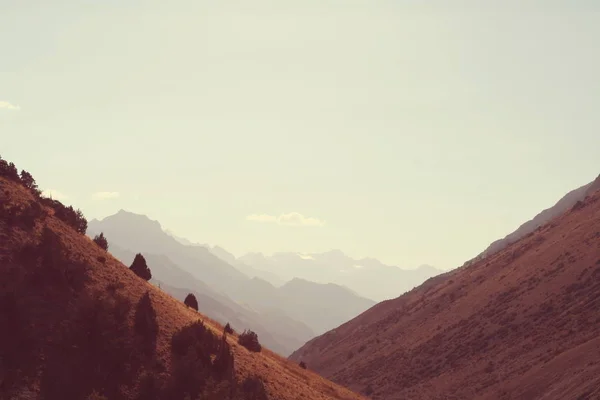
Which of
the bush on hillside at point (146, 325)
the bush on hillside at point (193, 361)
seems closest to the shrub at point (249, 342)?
the bush on hillside at point (193, 361)

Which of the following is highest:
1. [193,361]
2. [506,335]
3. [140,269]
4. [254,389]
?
[140,269]

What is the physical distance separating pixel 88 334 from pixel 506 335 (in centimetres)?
4892

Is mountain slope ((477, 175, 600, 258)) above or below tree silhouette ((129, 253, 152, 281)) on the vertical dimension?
below

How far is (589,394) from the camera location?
1315 inches

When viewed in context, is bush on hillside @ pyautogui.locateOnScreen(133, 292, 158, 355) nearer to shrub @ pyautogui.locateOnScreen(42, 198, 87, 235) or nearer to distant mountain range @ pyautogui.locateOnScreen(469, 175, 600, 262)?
shrub @ pyautogui.locateOnScreen(42, 198, 87, 235)

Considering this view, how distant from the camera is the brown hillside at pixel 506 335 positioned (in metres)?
44.8

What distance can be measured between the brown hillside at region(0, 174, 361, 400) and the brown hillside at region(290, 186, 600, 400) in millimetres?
22864

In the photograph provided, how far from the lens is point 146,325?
2811cm

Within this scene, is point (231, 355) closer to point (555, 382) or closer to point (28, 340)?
point (28, 340)

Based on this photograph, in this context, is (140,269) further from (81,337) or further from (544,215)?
(544,215)

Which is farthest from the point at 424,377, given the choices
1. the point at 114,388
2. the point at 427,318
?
the point at 114,388

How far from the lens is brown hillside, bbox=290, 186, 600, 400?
147 ft

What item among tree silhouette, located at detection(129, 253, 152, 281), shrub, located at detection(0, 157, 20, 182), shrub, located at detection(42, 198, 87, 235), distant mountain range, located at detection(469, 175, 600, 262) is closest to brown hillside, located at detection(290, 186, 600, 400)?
tree silhouette, located at detection(129, 253, 152, 281)

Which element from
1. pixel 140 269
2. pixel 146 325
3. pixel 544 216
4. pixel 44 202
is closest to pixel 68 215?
pixel 44 202
